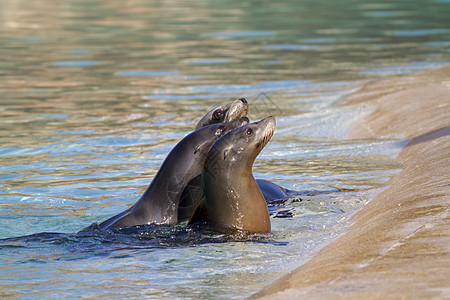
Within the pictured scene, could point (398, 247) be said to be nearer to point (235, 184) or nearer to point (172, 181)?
point (235, 184)

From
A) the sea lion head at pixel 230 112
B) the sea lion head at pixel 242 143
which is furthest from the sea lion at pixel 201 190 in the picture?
the sea lion head at pixel 242 143

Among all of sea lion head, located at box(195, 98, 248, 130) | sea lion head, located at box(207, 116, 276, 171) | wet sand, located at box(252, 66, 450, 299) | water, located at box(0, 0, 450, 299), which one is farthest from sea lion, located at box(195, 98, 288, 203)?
wet sand, located at box(252, 66, 450, 299)

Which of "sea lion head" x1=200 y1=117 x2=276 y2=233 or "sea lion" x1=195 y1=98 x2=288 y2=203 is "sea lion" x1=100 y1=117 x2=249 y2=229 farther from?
"sea lion head" x1=200 y1=117 x2=276 y2=233

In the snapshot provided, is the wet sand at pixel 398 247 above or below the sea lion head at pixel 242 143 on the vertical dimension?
below

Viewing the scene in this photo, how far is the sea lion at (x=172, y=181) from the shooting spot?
581cm

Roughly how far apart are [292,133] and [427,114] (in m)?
1.61

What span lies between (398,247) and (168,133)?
5.93m

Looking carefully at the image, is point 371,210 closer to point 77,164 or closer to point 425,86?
point 77,164

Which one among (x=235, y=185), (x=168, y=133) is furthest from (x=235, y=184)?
(x=168, y=133)

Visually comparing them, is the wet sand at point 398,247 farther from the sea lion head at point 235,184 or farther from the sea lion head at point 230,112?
the sea lion head at point 230,112

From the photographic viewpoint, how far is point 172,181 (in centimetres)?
591

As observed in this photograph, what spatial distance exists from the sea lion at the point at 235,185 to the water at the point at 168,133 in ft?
Answer: 0.58

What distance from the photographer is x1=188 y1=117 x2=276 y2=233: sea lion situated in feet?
17.8

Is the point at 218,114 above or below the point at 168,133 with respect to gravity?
above
